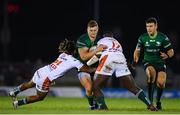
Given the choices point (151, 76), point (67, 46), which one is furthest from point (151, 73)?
point (67, 46)

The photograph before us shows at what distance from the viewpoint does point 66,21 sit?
53.0 m

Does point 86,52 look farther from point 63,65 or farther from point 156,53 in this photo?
point 156,53

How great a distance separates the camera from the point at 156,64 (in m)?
20.3

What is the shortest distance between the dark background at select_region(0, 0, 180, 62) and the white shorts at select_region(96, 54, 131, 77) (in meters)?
24.4

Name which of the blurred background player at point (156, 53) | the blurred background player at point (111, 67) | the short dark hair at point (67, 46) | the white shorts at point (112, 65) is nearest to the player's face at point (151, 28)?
the blurred background player at point (156, 53)

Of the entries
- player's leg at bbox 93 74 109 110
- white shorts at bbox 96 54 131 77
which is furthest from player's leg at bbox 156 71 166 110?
player's leg at bbox 93 74 109 110

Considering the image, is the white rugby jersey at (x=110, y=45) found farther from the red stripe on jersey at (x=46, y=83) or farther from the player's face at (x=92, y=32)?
the red stripe on jersey at (x=46, y=83)

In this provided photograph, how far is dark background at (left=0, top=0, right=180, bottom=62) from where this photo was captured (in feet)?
155

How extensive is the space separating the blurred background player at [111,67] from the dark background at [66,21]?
2435cm

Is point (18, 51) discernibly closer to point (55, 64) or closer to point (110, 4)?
point (110, 4)

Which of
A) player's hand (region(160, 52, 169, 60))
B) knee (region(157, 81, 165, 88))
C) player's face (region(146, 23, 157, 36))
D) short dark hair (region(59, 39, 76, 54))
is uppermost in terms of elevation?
player's face (region(146, 23, 157, 36))

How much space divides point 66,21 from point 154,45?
3303 centimetres

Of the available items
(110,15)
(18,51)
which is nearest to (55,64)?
(18,51)

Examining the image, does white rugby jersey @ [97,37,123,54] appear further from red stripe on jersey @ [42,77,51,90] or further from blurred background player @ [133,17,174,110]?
red stripe on jersey @ [42,77,51,90]
